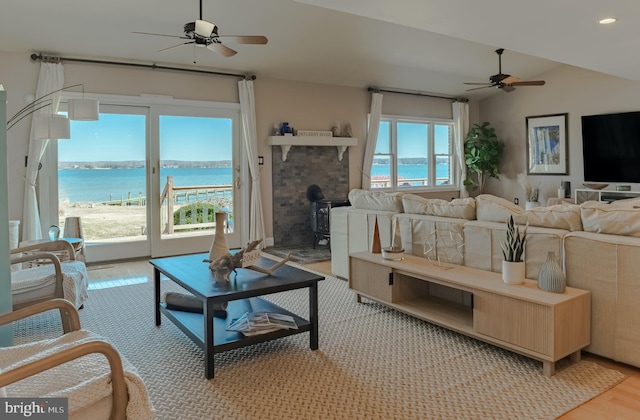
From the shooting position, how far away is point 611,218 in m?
2.68

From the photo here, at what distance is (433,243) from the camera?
3568 millimetres

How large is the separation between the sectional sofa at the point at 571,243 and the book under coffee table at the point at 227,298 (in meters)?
1.16

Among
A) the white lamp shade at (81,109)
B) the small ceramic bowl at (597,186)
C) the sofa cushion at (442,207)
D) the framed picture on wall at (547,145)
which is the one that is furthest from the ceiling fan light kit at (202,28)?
the framed picture on wall at (547,145)

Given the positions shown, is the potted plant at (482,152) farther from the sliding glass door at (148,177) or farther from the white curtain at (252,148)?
the sliding glass door at (148,177)

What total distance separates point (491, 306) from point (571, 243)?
2.06ft

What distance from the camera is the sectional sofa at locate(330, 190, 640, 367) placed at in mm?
2549

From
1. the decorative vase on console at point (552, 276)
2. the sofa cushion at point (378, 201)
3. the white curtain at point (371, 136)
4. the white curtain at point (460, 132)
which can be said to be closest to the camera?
the decorative vase on console at point (552, 276)

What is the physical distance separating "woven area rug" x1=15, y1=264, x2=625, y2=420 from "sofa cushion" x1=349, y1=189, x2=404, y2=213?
1.10 meters

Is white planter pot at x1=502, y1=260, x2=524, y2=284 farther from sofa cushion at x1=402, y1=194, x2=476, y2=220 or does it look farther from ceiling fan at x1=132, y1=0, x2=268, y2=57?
ceiling fan at x1=132, y1=0, x2=268, y2=57

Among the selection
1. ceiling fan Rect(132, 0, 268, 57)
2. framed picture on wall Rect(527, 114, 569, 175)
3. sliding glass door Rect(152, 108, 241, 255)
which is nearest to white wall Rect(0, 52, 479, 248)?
sliding glass door Rect(152, 108, 241, 255)

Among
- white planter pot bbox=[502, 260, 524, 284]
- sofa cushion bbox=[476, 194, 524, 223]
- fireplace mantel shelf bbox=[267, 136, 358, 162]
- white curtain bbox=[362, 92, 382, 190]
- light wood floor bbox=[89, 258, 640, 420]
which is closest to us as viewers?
light wood floor bbox=[89, 258, 640, 420]

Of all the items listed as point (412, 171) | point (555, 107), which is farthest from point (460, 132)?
point (555, 107)

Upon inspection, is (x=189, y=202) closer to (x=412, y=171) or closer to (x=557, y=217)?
(x=412, y=171)

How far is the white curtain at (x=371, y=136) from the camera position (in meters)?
7.74
